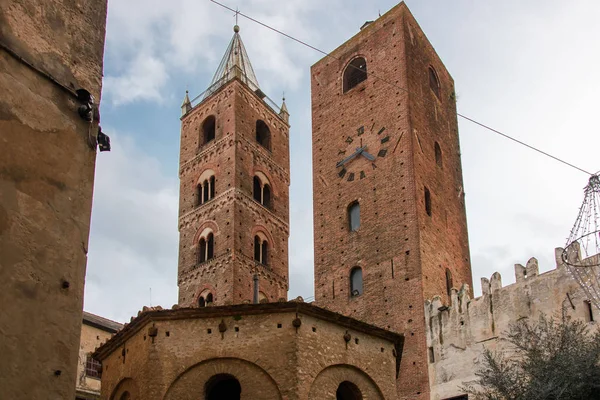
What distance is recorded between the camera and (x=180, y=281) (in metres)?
37.0

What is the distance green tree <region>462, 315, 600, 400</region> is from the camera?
643 inches

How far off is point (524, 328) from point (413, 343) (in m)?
3.41

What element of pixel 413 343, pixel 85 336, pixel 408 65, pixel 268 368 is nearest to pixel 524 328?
pixel 413 343

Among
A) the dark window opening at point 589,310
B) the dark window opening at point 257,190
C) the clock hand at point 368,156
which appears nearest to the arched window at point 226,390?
the dark window opening at point 589,310

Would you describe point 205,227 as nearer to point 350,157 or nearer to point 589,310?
point 350,157

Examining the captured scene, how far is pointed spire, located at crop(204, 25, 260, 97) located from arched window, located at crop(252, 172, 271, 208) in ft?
17.6

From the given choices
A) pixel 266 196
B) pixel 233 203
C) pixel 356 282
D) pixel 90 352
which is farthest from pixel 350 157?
pixel 266 196

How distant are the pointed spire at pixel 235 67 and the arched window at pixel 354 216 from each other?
55.2 ft

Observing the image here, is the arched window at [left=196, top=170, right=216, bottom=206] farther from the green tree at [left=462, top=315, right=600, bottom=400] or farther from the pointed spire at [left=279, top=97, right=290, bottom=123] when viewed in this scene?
the green tree at [left=462, top=315, right=600, bottom=400]

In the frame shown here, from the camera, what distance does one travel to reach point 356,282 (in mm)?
24328

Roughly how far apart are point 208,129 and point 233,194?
5.92 metres

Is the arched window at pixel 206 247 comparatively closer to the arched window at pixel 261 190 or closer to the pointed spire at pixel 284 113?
the arched window at pixel 261 190

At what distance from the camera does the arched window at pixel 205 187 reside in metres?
38.2

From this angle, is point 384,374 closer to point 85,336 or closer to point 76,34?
point 76,34
